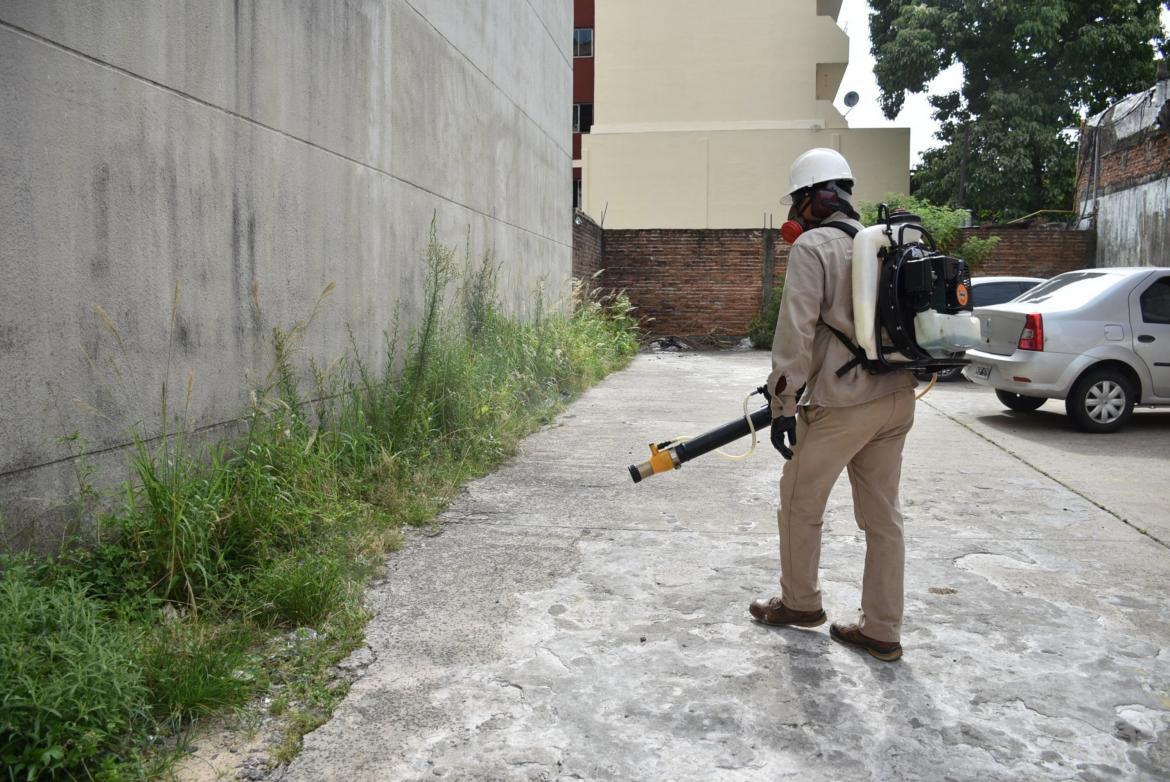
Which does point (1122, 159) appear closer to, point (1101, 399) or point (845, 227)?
point (1101, 399)

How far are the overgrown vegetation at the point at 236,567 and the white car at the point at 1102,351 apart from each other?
5.33 metres

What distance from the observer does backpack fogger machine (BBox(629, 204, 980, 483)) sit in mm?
3471

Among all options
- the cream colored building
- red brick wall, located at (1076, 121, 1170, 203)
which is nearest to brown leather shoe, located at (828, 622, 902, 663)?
red brick wall, located at (1076, 121, 1170, 203)

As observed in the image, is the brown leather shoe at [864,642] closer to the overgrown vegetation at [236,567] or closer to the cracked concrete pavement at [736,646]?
the cracked concrete pavement at [736,646]

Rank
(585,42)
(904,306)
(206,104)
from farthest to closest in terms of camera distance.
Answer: (585,42), (206,104), (904,306)

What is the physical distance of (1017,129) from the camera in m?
27.6

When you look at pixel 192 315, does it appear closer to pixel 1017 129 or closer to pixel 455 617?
pixel 455 617

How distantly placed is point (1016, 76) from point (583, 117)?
14.3m

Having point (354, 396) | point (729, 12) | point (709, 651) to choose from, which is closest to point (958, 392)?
point (354, 396)

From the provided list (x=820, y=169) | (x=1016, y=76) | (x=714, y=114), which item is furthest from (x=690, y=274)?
(x=820, y=169)

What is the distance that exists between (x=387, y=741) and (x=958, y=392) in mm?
11192

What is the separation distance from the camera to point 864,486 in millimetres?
3740

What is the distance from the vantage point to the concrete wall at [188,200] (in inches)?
134

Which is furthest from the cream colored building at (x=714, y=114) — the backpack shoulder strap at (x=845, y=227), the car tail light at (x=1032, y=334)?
the backpack shoulder strap at (x=845, y=227)
